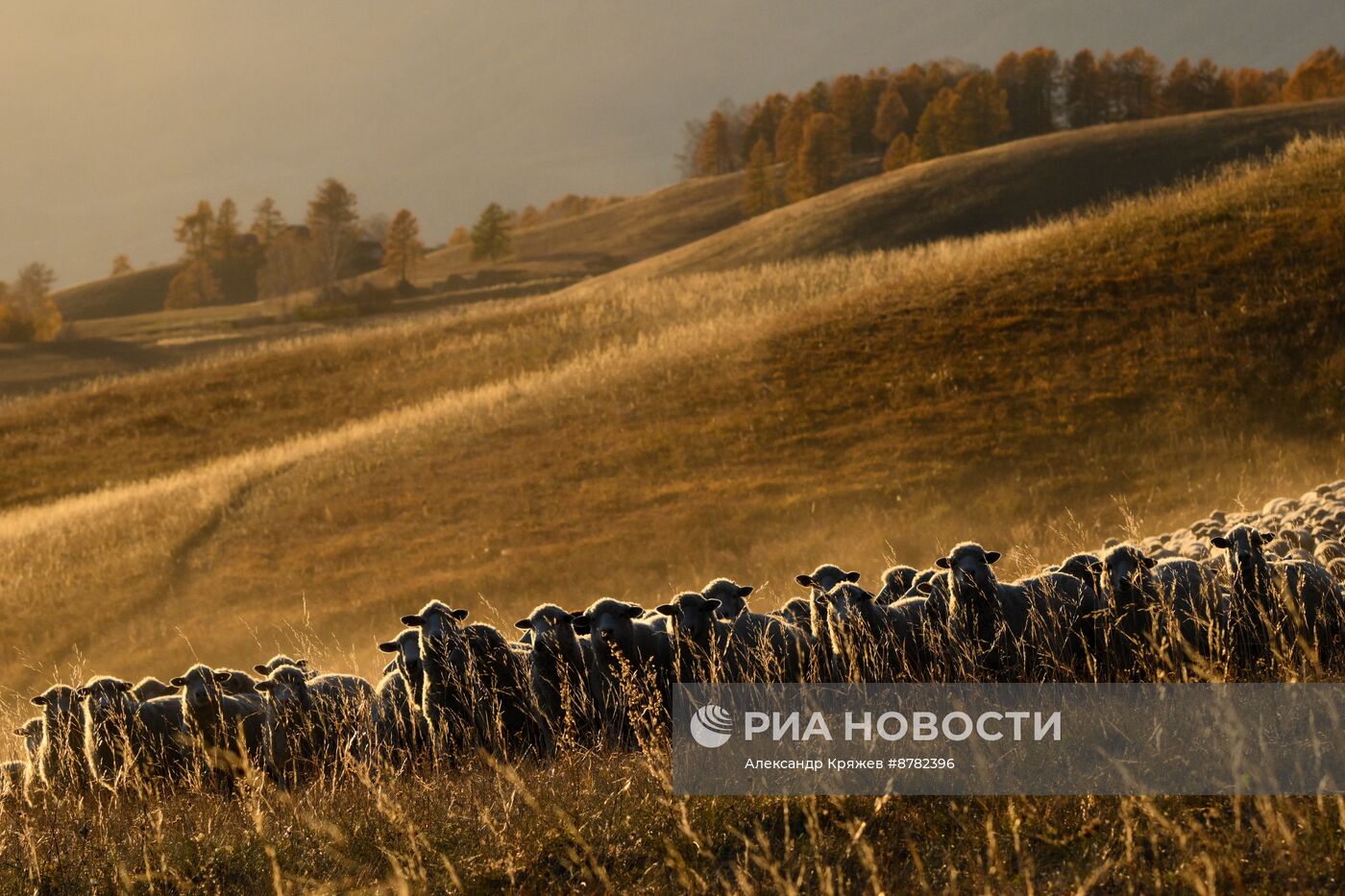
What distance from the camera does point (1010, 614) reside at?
9961 millimetres

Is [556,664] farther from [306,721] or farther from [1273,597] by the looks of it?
[1273,597]

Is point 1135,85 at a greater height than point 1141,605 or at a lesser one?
greater

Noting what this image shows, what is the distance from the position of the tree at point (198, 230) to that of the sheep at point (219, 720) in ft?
444

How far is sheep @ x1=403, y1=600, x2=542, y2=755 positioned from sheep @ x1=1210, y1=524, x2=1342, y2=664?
620 centimetres

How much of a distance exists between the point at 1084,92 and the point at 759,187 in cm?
4294

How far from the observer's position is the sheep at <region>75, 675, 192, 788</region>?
32.6 feet

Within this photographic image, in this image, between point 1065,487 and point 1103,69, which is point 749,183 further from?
point 1065,487

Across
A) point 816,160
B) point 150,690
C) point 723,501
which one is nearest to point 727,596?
point 150,690

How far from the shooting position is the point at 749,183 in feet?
354

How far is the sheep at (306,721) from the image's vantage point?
9711 millimetres

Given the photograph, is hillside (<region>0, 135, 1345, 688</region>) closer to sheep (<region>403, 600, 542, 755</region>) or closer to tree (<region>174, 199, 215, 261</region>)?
sheep (<region>403, 600, 542, 755</region>)

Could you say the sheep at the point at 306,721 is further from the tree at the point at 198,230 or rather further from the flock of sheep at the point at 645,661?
the tree at the point at 198,230

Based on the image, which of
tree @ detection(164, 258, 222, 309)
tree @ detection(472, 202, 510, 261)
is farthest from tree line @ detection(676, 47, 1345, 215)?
tree @ detection(164, 258, 222, 309)

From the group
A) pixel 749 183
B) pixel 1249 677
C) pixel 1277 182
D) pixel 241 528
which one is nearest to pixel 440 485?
pixel 241 528
